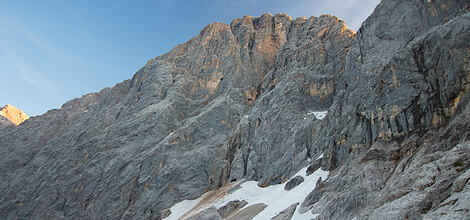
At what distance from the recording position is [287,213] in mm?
21906

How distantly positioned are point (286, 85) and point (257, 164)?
1389 cm

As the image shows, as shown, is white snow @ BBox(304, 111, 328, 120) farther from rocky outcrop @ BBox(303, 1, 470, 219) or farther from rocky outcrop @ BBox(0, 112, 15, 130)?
rocky outcrop @ BBox(0, 112, 15, 130)

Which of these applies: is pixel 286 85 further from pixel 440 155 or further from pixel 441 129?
pixel 440 155

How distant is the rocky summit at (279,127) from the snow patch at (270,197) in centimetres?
81

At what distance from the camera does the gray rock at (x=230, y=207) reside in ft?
105

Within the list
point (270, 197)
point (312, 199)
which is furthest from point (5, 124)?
point (312, 199)

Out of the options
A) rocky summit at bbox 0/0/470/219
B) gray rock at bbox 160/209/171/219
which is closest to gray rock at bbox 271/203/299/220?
rocky summit at bbox 0/0/470/219

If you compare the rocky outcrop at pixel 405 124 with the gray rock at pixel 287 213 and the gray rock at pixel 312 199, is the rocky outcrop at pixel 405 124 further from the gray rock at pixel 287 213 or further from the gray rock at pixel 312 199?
the gray rock at pixel 287 213

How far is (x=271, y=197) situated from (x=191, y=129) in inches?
949

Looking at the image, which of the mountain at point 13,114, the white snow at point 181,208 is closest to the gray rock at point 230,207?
the white snow at point 181,208

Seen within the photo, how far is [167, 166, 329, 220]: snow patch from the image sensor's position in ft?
81.5

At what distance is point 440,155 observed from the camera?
15789mm

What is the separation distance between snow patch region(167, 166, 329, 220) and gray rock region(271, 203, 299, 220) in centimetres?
36

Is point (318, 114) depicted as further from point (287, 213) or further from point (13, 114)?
point (13, 114)
